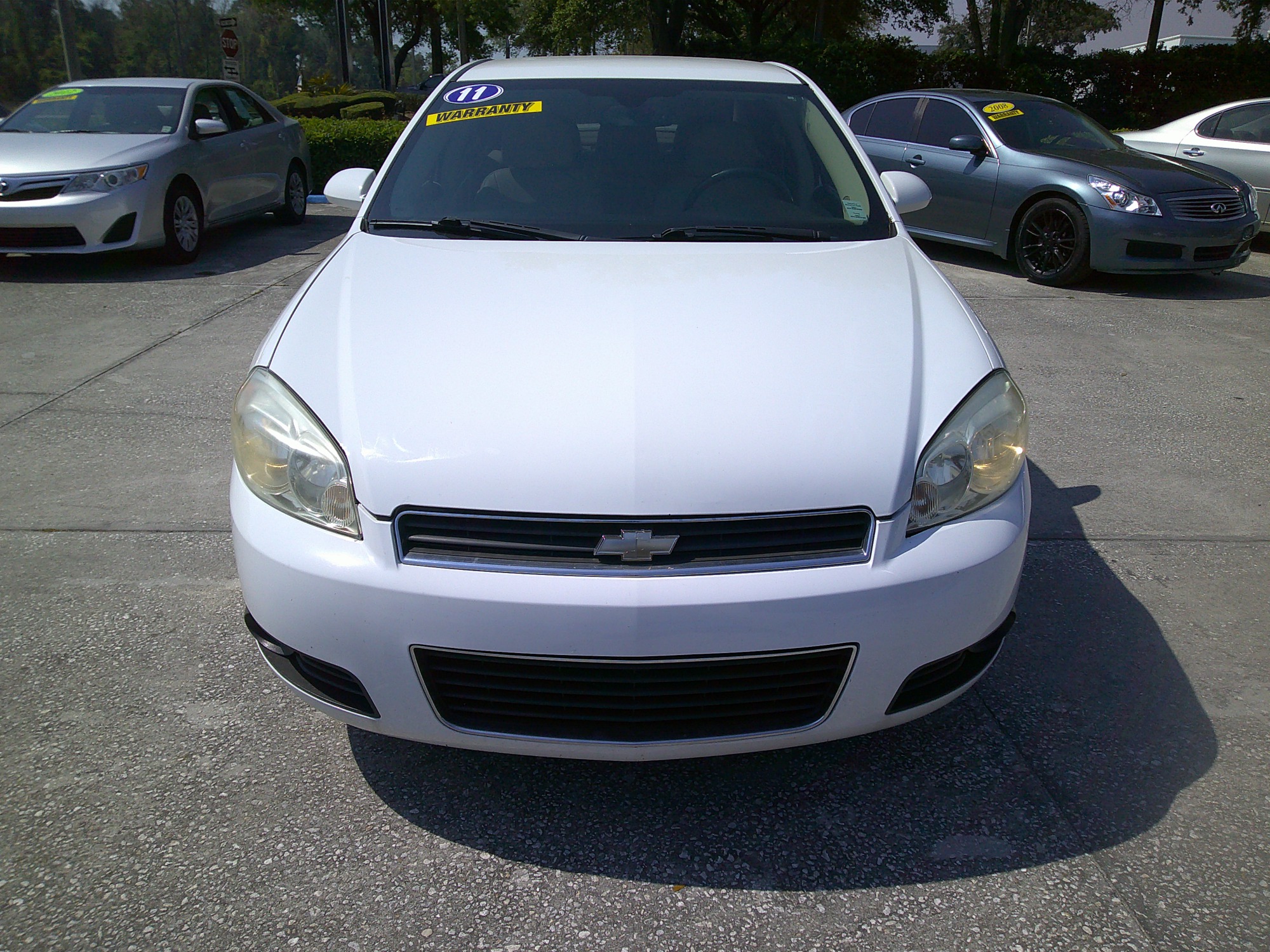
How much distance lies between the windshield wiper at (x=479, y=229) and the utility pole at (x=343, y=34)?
20.4m

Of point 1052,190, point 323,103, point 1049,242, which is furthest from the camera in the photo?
point 323,103

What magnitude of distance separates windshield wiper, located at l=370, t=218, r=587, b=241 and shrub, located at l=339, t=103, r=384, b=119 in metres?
16.1

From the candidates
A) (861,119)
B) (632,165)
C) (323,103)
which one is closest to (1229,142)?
(861,119)

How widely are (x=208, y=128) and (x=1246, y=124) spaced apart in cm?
944

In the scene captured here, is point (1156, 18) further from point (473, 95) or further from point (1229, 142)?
point (473, 95)

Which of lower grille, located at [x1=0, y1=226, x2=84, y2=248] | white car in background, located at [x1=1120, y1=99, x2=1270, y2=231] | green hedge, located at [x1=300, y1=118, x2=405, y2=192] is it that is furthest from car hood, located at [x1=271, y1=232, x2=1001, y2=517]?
green hedge, located at [x1=300, y1=118, x2=405, y2=192]

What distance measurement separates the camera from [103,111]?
8.25 metres

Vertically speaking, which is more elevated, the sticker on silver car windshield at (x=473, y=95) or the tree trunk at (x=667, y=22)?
the tree trunk at (x=667, y=22)

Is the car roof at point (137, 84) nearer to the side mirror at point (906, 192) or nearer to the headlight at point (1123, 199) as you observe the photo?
the side mirror at point (906, 192)

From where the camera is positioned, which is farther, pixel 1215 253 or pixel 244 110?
pixel 244 110

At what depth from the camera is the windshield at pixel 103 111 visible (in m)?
8.11

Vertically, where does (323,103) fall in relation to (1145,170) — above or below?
above

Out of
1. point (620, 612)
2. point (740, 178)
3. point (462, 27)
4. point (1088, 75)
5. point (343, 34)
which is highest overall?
point (462, 27)

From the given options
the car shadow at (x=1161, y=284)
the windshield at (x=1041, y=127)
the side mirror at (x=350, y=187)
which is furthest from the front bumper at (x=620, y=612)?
the windshield at (x=1041, y=127)
